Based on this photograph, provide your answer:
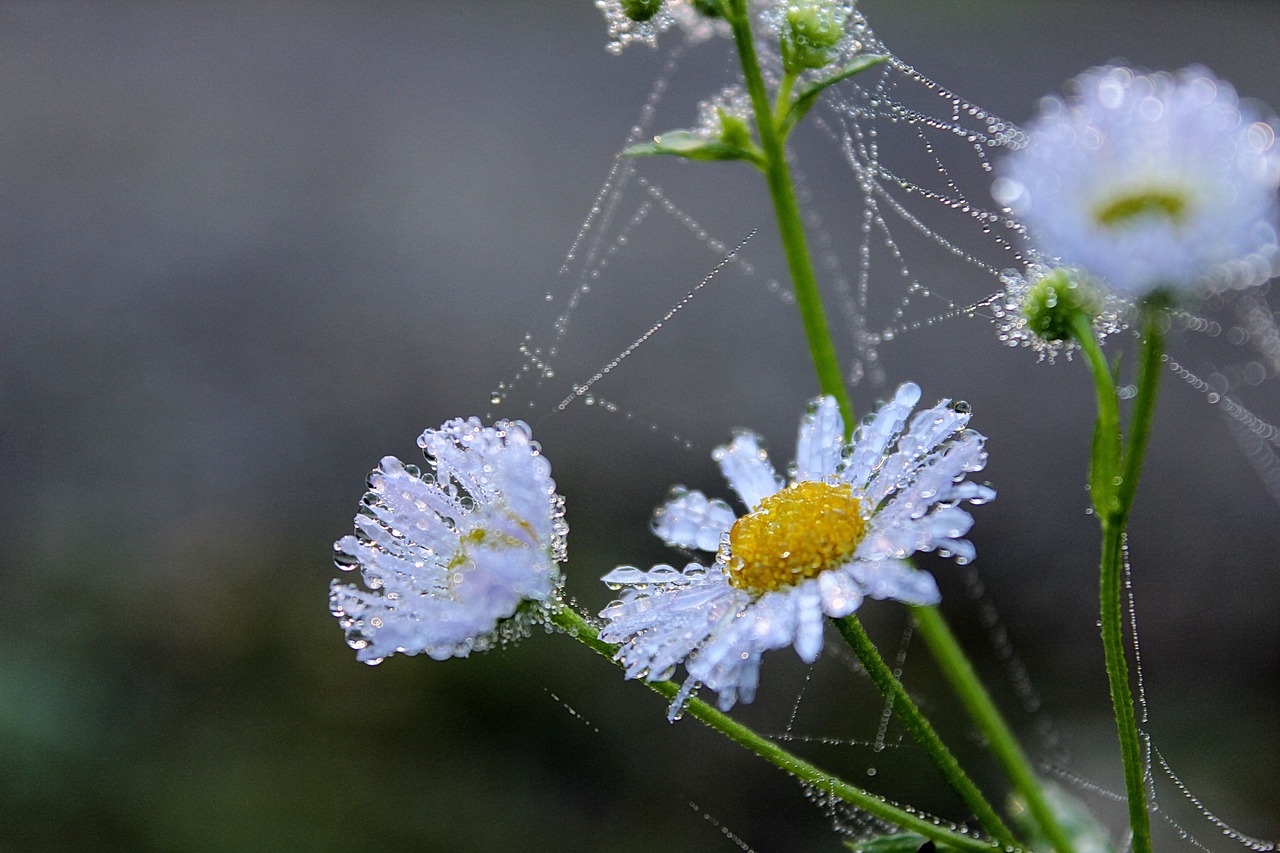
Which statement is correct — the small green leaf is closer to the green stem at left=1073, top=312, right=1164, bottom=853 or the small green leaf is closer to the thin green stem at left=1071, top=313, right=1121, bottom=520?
the green stem at left=1073, top=312, right=1164, bottom=853

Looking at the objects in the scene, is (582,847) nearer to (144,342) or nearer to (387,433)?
(387,433)

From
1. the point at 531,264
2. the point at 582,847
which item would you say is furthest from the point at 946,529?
the point at 531,264

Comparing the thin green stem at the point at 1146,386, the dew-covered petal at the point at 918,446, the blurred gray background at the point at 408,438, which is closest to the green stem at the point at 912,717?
the dew-covered petal at the point at 918,446

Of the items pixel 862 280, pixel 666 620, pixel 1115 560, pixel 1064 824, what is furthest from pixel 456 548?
pixel 862 280

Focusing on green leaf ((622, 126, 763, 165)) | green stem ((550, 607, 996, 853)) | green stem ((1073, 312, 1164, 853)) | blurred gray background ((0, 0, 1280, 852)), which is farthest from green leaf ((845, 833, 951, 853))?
blurred gray background ((0, 0, 1280, 852))

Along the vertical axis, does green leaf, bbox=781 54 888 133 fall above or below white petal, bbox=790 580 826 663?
above
